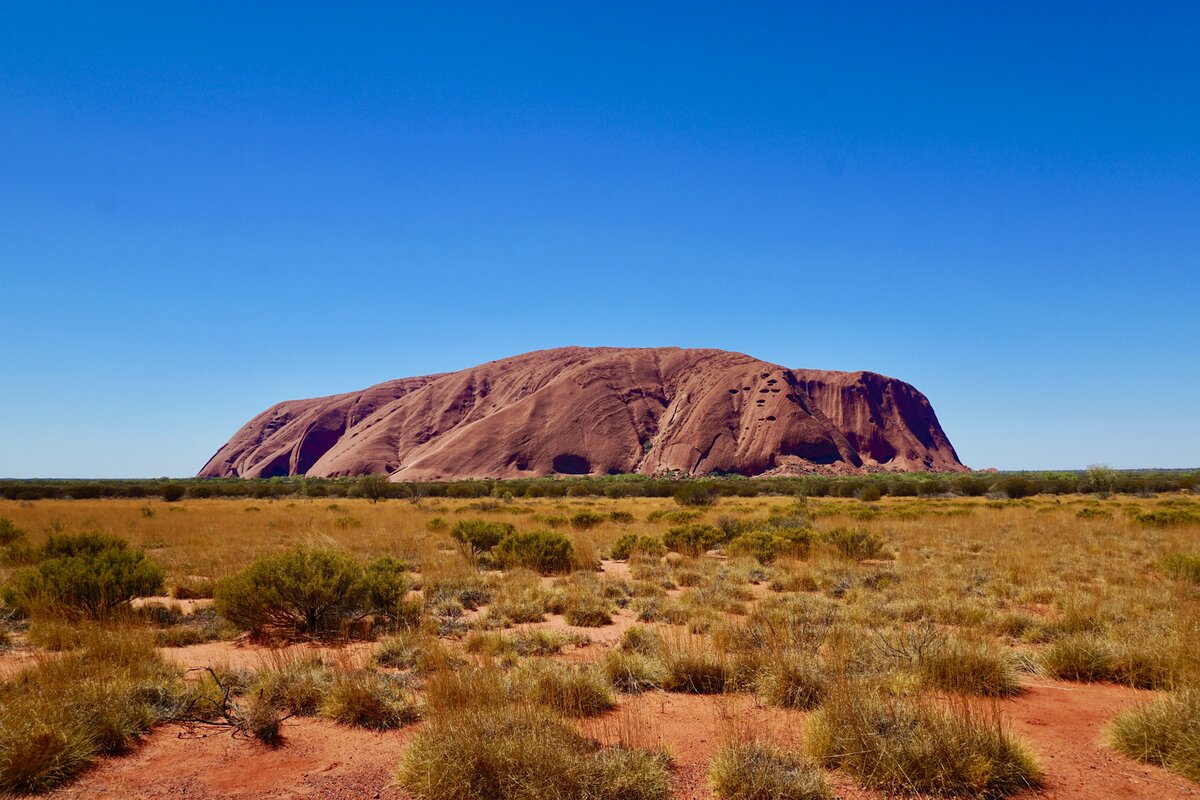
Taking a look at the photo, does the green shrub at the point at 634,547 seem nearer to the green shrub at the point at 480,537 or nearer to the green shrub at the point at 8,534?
the green shrub at the point at 480,537

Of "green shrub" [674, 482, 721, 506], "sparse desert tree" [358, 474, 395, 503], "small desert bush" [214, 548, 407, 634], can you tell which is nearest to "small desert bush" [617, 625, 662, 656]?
"small desert bush" [214, 548, 407, 634]

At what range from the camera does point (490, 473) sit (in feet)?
301

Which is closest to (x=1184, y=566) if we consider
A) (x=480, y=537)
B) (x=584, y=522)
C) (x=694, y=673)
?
(x=694, y=673)

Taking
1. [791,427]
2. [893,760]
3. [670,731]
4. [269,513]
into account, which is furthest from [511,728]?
[791,427]

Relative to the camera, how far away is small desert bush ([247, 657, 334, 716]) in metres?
5.21

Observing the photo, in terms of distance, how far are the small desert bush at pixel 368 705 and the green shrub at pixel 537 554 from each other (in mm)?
7378

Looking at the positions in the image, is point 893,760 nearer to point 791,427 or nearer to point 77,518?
point 77,518

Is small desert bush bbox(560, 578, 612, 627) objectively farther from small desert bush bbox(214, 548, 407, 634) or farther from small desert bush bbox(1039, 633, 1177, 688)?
small desert bush bbox(1039, 633, 1177, 688)

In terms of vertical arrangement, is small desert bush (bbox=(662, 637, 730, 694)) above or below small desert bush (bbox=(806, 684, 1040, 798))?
below

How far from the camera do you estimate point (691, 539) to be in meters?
15.7

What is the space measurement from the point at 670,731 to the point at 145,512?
97.9 ft

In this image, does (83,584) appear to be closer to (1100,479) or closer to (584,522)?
(584,522)

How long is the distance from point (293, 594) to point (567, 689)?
15.1ft

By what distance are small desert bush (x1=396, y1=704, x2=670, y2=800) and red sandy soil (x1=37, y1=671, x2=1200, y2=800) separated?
0.24 m
